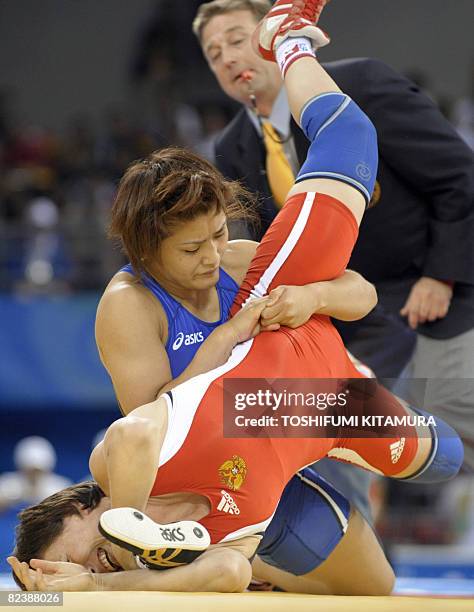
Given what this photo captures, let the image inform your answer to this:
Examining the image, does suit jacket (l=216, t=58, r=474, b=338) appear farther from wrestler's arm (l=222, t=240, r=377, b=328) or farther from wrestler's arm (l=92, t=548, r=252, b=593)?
wrestler's arm (l=92, t=548, r=252, b=593)

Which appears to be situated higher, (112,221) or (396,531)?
(112,221)

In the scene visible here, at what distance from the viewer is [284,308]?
6.94ft

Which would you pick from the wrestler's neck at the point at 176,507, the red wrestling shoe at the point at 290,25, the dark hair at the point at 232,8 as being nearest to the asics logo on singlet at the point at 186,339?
the wrestler's neck at the point at 176,507

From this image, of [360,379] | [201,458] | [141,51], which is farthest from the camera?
[141,51]

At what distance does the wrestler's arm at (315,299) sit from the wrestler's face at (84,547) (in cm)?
55

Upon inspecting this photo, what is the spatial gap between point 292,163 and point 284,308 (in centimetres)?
88

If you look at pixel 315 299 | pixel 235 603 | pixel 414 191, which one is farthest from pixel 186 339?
pixel 414 191

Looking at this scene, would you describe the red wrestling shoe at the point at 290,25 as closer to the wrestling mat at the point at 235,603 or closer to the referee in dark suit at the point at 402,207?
the referee in dark suit at the point at 402,207

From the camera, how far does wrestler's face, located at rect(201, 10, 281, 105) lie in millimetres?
2959

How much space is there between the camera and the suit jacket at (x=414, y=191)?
110 inches

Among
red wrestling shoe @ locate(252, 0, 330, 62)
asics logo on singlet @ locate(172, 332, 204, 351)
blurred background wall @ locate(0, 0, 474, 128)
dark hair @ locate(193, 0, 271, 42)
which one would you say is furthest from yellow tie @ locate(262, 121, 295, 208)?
blurred background wall @ locate(0, 0, 474, 128)

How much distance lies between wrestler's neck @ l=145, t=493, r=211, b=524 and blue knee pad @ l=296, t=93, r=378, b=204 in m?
0.74

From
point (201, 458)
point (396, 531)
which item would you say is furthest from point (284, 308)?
point (396, 531)

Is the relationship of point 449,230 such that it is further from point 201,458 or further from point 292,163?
point 201,458
